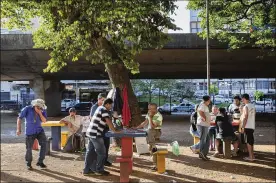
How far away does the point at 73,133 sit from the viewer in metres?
10.8

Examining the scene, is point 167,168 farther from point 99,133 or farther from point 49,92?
point 49,92

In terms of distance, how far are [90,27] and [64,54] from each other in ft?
6.73

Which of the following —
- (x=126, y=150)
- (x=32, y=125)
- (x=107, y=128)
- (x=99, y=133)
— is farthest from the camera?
(x=32, y=125)

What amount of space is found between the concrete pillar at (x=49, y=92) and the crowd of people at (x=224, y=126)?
20305 mm

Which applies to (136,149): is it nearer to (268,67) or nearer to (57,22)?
(57,22)


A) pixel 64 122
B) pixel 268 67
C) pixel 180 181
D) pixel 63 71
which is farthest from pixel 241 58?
pixel 180 181

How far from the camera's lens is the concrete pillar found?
28.3 m

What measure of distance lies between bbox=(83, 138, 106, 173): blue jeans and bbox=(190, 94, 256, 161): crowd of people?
287 cm

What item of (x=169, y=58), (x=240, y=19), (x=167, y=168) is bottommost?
(x=167, y=168)

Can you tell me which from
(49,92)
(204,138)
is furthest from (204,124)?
(49,92)

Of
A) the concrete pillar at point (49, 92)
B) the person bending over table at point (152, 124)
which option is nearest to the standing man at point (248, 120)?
the person bending over table at point (152, 124)

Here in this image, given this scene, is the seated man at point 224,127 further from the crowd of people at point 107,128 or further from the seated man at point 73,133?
the seated man at point 73,133

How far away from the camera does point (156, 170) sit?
321 inches

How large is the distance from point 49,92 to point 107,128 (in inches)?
951
